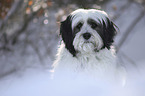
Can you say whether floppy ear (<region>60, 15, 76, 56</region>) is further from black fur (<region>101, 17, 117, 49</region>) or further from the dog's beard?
black fur (<region>101, 17, 117, 49</region>)

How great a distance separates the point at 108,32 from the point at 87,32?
1.97 feet

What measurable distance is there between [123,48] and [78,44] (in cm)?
1009

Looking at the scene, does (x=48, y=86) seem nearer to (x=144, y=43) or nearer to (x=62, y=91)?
(x=62, y=91)

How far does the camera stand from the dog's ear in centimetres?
395

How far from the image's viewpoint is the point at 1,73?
827 centimetres

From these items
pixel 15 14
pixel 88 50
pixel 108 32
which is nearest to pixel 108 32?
pixel 108 32

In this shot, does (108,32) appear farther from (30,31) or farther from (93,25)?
(30,31)

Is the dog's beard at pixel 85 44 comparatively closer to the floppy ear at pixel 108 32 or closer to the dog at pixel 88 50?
the dog at pixel 88 50

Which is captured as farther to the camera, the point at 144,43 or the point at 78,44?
the point at 144,43

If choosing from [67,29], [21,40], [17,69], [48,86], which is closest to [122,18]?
[21,40]

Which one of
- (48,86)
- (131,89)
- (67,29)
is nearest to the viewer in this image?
(131,89)

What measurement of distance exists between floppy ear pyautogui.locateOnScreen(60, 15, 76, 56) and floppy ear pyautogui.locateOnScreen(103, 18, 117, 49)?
57 cm

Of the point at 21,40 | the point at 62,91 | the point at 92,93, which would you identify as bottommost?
the point at 92,93

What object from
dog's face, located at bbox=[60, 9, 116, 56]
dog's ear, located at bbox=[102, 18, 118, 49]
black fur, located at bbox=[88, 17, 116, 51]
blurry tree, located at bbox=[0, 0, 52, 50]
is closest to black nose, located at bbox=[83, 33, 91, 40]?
dog's face, located at bbox=[60, 9, 116, 56]
